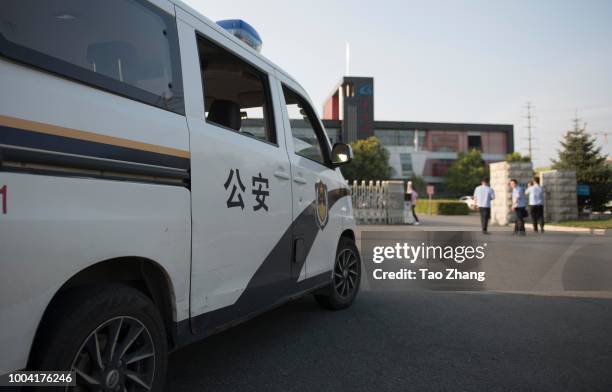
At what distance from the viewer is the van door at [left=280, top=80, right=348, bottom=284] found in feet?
11.1

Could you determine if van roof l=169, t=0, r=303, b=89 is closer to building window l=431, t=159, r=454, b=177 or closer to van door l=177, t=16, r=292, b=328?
van door l=177, t=16, r=292, b=328

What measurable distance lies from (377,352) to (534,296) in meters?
Answer: 2.99

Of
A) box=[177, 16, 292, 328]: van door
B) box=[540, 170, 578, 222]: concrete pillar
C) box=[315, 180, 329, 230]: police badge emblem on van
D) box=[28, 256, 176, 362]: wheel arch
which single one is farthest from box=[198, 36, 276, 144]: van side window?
box=[540, 170, 578, 222]: concrete pillar

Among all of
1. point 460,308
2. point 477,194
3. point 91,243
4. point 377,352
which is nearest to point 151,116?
point 91,243

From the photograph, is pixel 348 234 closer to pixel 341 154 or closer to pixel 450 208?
pixel 341 154

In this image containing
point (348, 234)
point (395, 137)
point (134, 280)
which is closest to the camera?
point (134, 280)

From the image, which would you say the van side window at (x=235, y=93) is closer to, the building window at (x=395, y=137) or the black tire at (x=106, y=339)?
the black tire at (x=106, y=339)

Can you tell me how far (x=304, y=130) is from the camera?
3850 mm

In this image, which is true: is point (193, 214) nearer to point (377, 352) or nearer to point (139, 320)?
point (139, 320)

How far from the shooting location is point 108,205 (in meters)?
1.74

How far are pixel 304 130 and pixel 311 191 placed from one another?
1.97 feet

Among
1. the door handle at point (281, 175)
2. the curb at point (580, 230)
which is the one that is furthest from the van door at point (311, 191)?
the curb at point (580, 230)

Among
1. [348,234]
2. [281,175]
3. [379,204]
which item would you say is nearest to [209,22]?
[281,175]

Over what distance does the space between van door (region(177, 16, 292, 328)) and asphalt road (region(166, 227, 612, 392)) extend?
522mm
